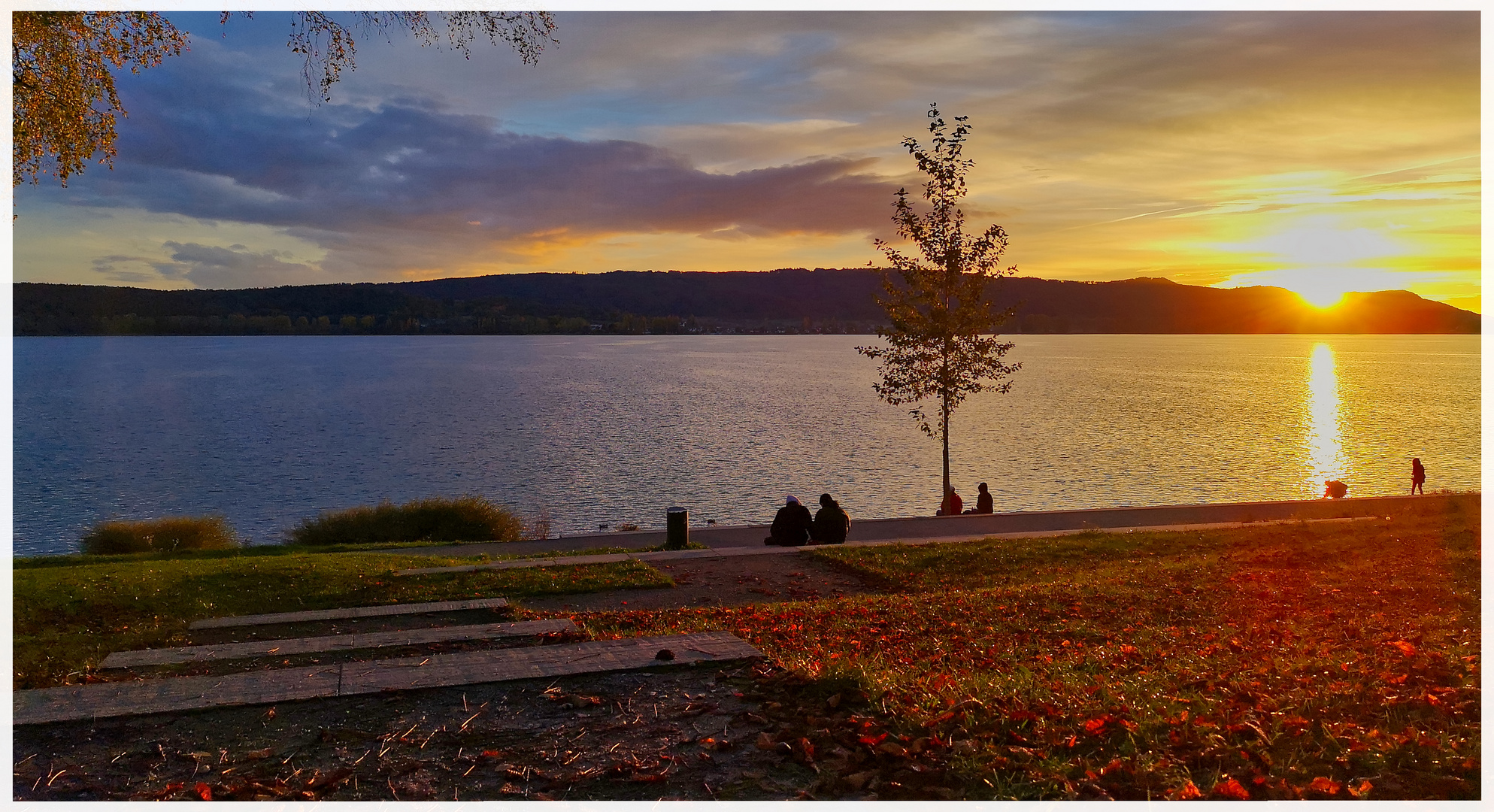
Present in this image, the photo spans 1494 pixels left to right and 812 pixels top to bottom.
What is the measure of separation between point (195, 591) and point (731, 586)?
20.8 feet

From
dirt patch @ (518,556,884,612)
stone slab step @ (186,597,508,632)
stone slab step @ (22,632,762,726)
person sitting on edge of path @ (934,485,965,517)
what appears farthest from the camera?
person sitting on edge of path @ (934,485,965,517)

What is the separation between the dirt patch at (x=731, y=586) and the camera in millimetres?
11320

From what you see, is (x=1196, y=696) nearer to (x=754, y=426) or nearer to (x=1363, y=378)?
(x=754, y=426)

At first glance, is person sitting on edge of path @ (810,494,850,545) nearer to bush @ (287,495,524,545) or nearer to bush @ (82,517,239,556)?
bush @ (287,495,524,545)

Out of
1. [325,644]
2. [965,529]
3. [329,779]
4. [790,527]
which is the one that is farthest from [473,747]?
[965,529]

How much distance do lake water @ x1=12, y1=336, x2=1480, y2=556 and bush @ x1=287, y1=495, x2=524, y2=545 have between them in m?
6.14

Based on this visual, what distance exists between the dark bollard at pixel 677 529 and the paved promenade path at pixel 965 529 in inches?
24.8

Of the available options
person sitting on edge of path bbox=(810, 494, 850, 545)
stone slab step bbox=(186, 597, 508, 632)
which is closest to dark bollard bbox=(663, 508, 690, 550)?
person sitting on edge of path bbox=(810, 494, 850, 545)

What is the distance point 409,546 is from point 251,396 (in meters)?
87.3

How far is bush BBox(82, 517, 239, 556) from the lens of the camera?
22.5 metres

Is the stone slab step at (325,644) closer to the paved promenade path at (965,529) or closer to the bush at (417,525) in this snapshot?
the paved promenade path at (965,529)

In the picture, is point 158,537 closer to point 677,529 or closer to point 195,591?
point 195,591

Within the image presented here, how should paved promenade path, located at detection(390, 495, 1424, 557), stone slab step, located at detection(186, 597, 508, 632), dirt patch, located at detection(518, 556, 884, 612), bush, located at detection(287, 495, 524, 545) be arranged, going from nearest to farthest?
stone slab step, located at detection(186, 597, 508, 632), dirt patch, located at detection(518, 556, 884, 612), paved promenade path, located at detection(390, 495, 1424, 557), bush, located at detection(287, 495, 524, 545)

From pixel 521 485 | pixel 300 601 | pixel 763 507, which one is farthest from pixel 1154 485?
pixel 300 601
